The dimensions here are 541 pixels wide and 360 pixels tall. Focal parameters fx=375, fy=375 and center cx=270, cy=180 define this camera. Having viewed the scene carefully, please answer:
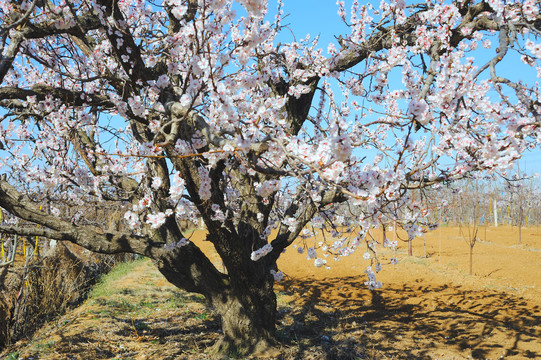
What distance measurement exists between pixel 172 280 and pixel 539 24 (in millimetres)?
4569

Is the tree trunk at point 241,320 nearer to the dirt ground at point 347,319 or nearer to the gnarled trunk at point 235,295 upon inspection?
the gnarled trunk at point 235,295

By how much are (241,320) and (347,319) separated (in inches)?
112

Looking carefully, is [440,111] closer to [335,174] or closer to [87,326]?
[335,174]

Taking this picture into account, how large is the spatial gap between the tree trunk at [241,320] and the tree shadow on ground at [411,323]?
55 centimetres

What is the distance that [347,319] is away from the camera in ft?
21.9

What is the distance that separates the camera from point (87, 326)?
19.0ft

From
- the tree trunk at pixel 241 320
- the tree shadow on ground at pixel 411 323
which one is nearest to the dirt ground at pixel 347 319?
the tree shadow on ground at pixel 411 323

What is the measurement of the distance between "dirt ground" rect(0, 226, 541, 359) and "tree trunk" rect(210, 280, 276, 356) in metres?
0.32

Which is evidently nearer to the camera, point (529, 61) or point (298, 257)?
point (529, 61)

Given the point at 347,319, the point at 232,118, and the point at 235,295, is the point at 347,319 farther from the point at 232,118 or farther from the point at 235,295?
the point at 232,118

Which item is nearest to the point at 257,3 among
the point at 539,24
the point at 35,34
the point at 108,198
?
the point at 35,34

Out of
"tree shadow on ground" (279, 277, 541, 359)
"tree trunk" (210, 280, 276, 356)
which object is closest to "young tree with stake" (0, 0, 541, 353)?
"tree trunk" (210, 280, 276, 356)

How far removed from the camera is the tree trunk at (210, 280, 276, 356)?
454 cm

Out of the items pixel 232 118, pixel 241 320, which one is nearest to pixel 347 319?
pixel 241 320
